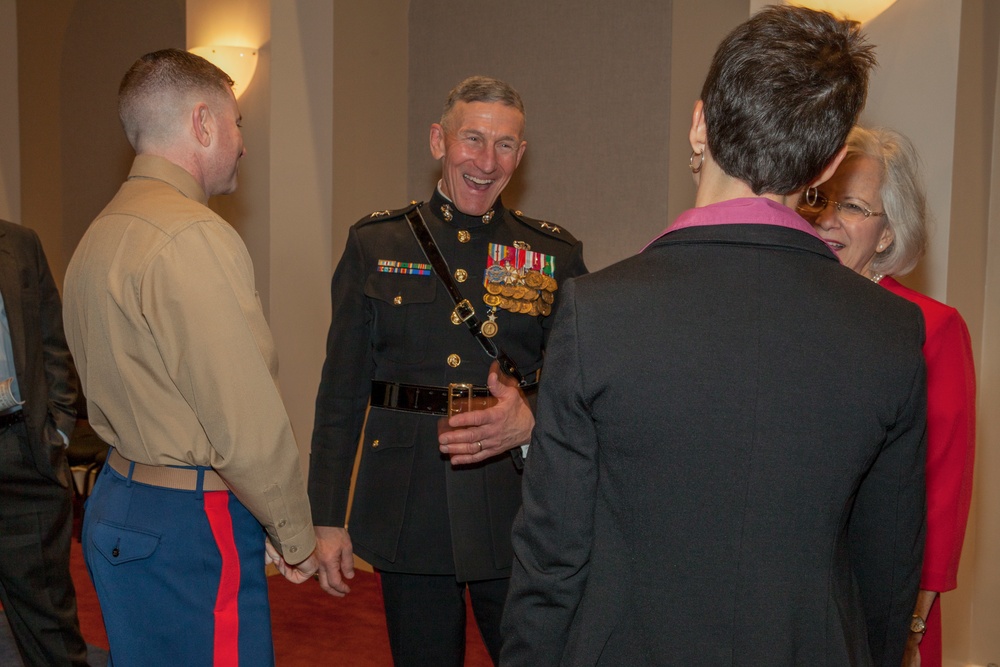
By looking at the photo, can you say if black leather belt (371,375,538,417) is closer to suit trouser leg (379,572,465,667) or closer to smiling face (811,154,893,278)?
suit trouser leg (379,572,465,667)

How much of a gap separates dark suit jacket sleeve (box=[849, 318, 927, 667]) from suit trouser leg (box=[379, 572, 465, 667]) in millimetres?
1046

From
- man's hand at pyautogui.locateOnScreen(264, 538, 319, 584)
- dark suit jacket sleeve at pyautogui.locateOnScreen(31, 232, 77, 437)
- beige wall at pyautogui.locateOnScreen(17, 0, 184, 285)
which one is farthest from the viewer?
beige wall at pyautogui.locateOnScreen(17, 0, 184, 285)

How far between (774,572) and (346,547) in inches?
49.2

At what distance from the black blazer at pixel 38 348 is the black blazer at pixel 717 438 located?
226cm

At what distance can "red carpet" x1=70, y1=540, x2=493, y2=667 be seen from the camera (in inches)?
131

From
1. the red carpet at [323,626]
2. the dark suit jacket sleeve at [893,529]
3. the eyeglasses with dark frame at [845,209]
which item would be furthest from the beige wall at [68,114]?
the dark suit jacket sleeve at [893,529]

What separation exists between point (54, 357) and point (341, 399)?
1431 mm

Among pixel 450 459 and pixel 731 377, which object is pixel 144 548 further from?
pixel 731 377

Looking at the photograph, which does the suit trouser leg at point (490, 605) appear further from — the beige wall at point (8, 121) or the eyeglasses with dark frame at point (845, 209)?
the beige wall at point (8, 121)

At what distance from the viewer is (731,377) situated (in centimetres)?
101

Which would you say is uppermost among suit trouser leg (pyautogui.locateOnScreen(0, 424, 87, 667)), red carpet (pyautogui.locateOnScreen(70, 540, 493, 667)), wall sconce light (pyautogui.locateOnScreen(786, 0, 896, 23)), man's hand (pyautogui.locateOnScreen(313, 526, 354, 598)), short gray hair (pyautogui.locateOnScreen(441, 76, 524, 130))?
wall sconce light (pyautogui.locateOnScreen(786, 0, 896, 23))

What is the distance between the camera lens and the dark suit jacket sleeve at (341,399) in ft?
6.82

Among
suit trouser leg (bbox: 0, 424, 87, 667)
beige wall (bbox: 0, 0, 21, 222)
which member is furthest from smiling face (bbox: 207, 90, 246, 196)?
beige wall (bbox: 0, 0, 21, 222)

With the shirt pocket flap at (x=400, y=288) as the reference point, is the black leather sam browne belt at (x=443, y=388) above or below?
below
